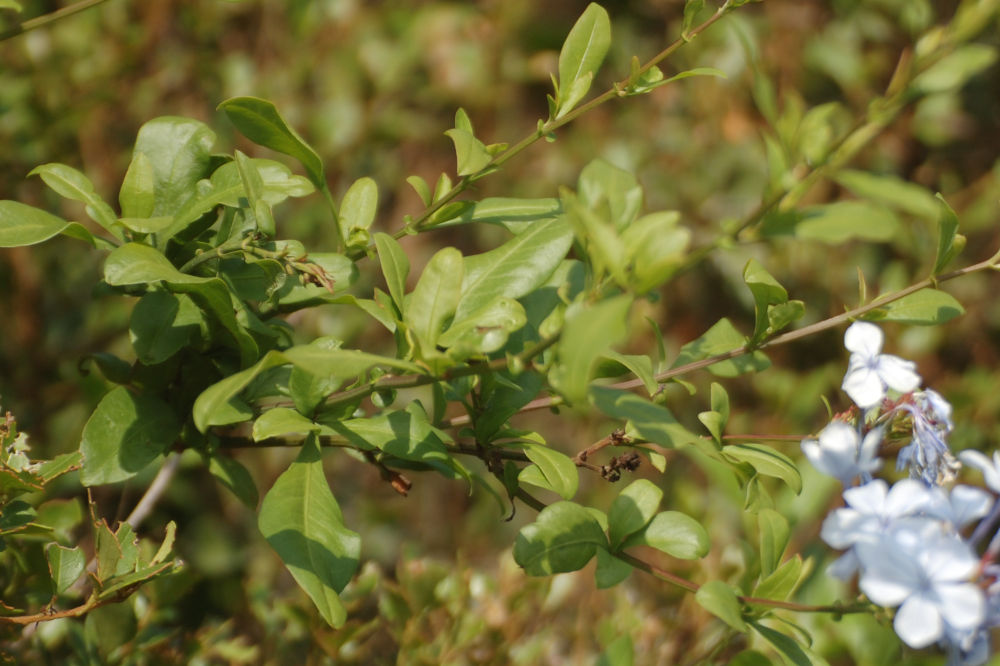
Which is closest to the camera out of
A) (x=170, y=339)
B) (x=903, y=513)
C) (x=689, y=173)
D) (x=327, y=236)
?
(x=903, y=513)

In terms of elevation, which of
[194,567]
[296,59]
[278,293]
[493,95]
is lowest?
[194,567]

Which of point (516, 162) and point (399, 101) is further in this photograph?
point (516, 162)

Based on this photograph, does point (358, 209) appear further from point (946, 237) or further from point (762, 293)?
point (946, 237)

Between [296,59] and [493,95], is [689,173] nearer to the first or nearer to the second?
[493,95]

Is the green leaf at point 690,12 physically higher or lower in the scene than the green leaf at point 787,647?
higher

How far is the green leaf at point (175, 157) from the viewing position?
2.64 ft

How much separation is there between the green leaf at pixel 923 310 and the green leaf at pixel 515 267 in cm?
28

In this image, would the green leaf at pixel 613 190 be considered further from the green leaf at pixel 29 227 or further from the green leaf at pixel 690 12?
the green leaf at pixel 29 227

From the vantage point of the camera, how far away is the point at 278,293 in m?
0.77

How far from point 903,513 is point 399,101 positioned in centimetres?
176

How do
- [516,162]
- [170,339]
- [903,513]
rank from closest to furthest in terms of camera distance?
[903,513]
[170,339]
[516,162]

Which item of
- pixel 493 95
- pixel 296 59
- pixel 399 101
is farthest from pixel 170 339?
pixel 493 95

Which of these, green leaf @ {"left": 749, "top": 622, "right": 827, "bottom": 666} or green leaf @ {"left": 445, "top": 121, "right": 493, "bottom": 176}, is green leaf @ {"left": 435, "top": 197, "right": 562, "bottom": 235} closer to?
green leaf @ {"left": 445, "top": 121, "right": 493, "bottom": 176}

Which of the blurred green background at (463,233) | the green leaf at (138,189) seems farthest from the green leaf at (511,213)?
the blurred green background at (463,233)
